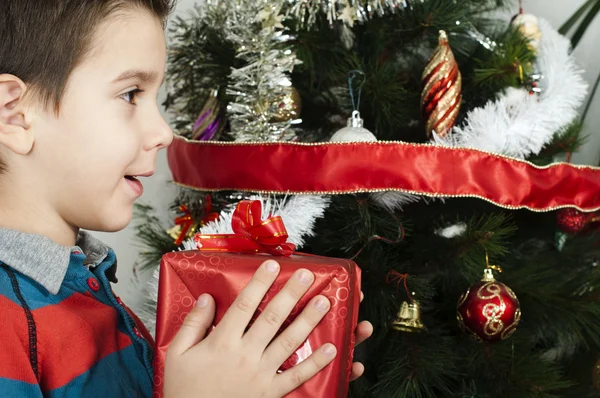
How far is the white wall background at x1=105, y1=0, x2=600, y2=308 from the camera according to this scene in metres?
1.34

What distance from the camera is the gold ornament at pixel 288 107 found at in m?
1.04

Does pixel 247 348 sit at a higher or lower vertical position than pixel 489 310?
higher

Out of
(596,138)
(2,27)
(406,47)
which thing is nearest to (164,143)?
(2,27)

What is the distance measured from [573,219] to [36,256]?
81cm

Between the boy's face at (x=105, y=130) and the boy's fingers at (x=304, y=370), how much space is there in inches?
9.2

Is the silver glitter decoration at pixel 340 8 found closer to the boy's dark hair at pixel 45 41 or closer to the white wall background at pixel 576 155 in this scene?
the white wall background at pixel 576 155

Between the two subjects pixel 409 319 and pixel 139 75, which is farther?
pixel 409 319

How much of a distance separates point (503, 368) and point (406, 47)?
53cm

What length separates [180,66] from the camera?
45.5 inches

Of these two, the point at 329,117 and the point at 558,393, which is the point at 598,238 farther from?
the point at 329,117

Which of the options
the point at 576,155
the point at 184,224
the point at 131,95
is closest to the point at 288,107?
the point at 184,224

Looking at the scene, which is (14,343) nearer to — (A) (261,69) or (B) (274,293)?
(B) (274,293)

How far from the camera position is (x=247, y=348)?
0.62 m

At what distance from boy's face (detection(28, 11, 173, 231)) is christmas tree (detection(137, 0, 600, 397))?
0.74ft
